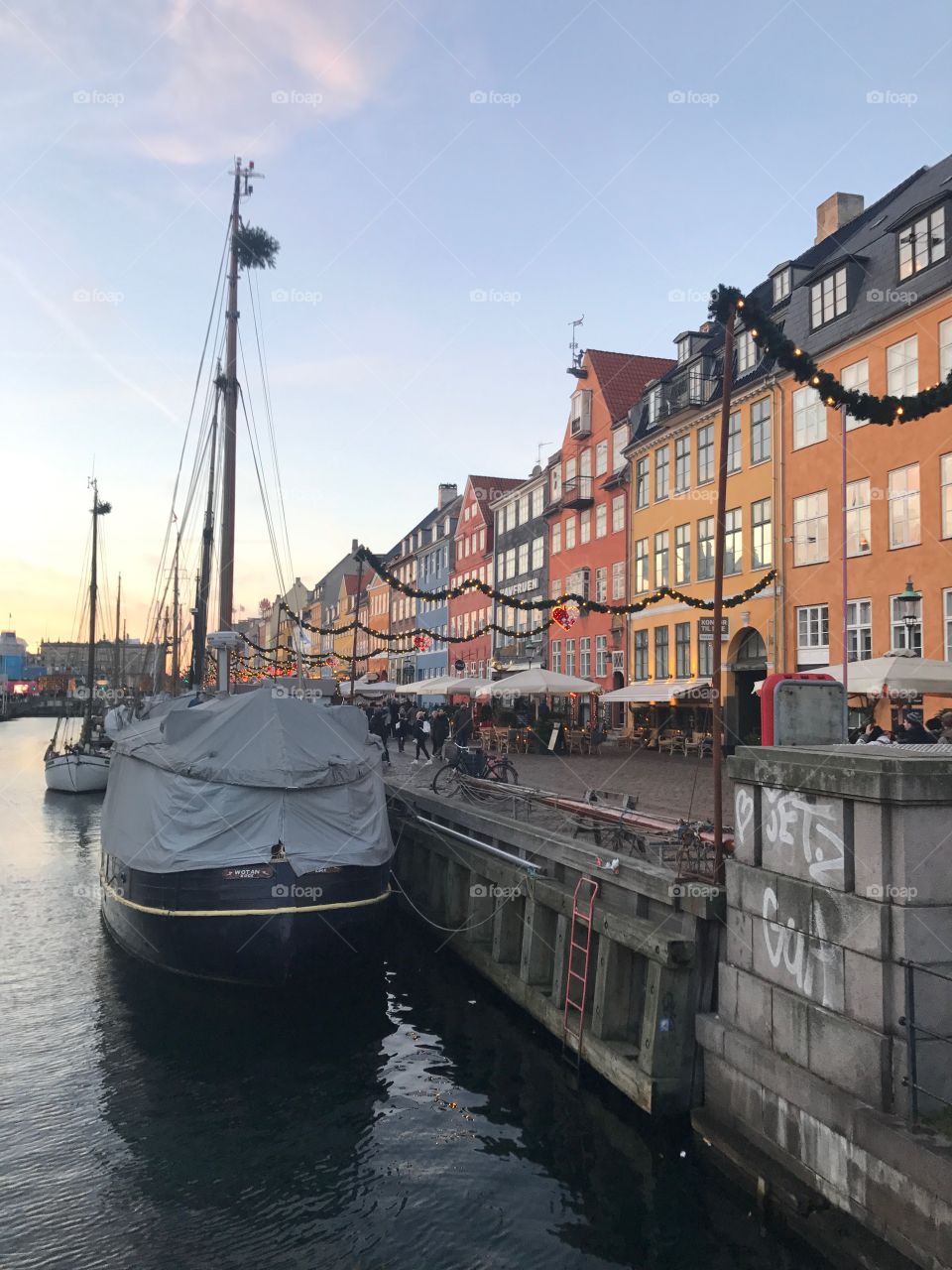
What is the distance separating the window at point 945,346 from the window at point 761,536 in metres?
7.88

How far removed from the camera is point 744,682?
33.3 m

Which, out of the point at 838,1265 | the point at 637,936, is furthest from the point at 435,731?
the point at 838,1265

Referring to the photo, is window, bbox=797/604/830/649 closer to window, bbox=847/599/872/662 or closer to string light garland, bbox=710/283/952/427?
window, bbox=847/599/872/662

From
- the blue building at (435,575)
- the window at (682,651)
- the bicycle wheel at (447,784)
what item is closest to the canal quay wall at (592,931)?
Answer: the bicycle wheel at (447,784)

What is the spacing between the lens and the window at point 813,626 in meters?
28.5

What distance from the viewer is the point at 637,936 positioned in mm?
10297

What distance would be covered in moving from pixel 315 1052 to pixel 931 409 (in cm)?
1001

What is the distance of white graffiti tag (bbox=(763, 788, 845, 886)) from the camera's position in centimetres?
797

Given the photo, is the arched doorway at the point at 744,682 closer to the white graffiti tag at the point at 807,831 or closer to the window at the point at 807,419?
the window at the point at 807,419

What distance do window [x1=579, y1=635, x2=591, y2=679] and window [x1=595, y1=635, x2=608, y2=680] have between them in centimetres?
65

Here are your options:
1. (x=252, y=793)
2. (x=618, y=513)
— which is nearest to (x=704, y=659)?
(x=618, y=513)

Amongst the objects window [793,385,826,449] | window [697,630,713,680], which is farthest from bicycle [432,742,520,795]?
window [697,630,713,680]

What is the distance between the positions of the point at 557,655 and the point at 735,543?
1573 cm

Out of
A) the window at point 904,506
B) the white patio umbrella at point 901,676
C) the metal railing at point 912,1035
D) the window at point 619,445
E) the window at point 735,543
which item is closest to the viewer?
the metal railing at point 912,1035
